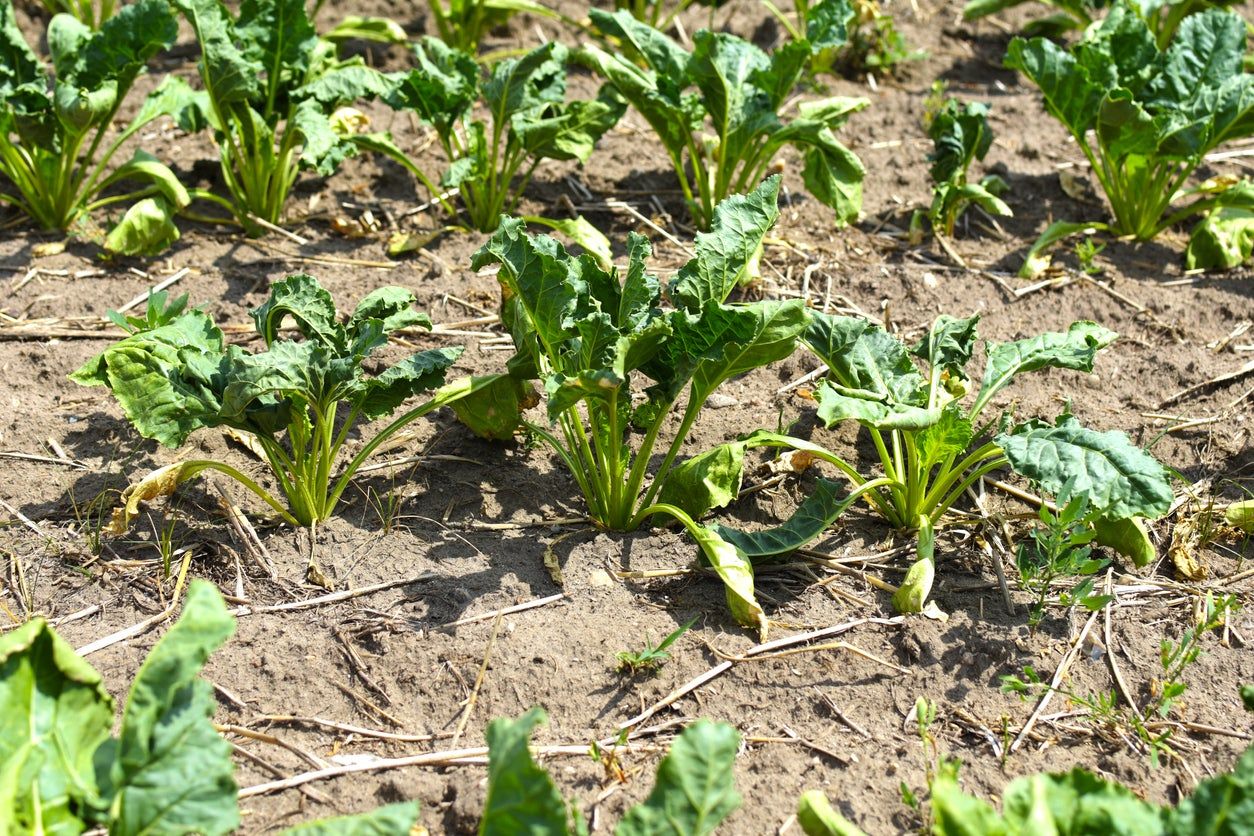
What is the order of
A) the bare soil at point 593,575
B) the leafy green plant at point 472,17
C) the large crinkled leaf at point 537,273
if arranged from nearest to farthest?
the bare soil at point 593,575 < the large crinkled leaf at point 537,273 < the leafy green plant at point 472,17

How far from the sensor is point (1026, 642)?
2803 millimetres

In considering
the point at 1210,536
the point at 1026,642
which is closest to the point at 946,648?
the point at 1026,642

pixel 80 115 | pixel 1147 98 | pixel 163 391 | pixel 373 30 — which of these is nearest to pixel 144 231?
pixel 80 115

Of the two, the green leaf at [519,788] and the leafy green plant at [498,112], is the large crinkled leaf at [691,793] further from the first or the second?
the leafy green plant at [498,112]

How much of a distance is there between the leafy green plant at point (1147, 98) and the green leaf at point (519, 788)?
283 centimetres

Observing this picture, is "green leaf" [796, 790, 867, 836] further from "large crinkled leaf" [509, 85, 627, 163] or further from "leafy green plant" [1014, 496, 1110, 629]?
"large crinkled leaf" [509, 85, 627, 163]

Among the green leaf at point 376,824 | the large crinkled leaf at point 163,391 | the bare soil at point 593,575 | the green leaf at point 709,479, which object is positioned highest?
the large crinkled leaf at point 163,391

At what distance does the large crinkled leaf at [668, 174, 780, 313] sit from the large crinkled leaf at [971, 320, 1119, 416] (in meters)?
0.70

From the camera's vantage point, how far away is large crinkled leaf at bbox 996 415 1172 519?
2.71 meters

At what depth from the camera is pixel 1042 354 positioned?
3.14m

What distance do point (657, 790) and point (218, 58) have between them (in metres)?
2.89

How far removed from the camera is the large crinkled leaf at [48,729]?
2051mm

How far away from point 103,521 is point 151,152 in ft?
6.99

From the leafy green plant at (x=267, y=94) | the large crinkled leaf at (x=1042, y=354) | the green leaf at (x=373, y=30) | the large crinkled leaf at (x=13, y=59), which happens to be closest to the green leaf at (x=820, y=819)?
the large crinkled leaf at (x=1042, y=354)
